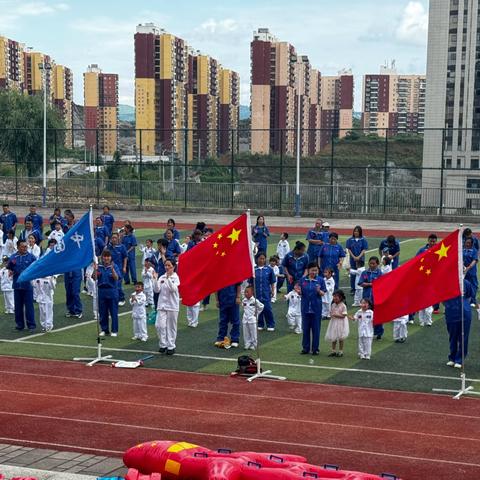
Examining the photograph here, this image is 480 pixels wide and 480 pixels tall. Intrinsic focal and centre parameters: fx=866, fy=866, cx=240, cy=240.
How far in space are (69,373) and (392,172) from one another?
64283 mm

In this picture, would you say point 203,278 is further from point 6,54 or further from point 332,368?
point 6,54

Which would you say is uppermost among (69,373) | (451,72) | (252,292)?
(451,72)

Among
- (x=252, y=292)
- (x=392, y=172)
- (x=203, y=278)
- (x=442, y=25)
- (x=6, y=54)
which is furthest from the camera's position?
(x=6, y=54)

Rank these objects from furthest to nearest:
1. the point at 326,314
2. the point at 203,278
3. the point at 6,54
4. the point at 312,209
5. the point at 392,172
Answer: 1. the point at 6,54
2. the point at 392,172
3. the point at 312,209
4. the point at 326,314
5. the point at 203,278

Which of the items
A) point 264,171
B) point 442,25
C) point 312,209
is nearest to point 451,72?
point 442,25

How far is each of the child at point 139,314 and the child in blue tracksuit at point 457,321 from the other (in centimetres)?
592

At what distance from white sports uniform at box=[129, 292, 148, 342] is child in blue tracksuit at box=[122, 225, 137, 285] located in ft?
16.3

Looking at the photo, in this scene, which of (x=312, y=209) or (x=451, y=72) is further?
(x=451, y=72)

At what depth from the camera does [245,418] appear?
1232cm

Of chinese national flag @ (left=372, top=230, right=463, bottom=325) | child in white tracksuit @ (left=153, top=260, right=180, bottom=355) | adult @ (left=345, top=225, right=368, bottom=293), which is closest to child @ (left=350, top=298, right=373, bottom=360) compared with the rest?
chinese national flag @ (left=372, top=230, right=463, bottom=325)

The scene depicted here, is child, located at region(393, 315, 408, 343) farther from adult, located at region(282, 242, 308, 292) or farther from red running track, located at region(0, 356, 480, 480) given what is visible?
red running track, located at region(0, 356, 480, 480)

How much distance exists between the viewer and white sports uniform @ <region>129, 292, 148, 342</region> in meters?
17.2

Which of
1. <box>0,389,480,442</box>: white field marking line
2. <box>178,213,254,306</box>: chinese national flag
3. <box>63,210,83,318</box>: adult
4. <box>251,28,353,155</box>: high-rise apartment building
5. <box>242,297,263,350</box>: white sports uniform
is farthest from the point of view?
<box>251,28,353,155</box>: high-rise apartment building

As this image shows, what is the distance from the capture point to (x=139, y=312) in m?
17.3
